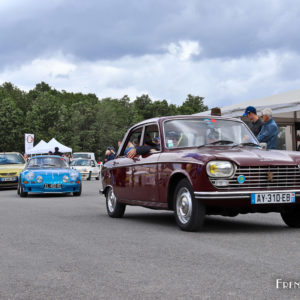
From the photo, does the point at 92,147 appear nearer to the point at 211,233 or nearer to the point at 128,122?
the point at 128,122

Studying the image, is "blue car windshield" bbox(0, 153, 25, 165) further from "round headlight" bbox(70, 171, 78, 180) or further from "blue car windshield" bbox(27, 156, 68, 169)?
"round headlight" bbox(70, 171, 78, 180)

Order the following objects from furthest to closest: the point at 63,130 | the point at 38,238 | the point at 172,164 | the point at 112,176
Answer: the point at 63,130, the point at 112,176, the point at 172,164, the point at 38,238

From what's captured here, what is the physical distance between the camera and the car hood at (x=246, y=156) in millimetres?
7715

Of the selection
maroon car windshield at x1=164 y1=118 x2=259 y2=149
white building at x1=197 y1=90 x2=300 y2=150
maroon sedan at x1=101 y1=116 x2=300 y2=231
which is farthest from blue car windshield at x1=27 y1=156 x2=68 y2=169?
maroon car windshield at x1=164 y1=118 x2=259 y2=149

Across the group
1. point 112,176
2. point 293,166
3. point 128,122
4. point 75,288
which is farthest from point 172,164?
point 128,122

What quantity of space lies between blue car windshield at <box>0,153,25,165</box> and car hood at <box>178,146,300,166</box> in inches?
628

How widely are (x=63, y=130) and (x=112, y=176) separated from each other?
8791 cm

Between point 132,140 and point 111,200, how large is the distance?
118cm

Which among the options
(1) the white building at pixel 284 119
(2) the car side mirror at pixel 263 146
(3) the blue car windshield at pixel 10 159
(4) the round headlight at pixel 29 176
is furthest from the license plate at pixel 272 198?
(3) the blue car windshield at pixel 10 159

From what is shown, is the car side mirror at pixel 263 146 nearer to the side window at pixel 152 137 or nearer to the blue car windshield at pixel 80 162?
the side window at pixel 152 137

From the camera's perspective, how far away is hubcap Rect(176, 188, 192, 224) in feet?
26.1

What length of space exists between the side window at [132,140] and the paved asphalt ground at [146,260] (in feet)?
4.47

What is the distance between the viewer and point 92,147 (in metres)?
102

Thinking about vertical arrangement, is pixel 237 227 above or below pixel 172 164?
below
